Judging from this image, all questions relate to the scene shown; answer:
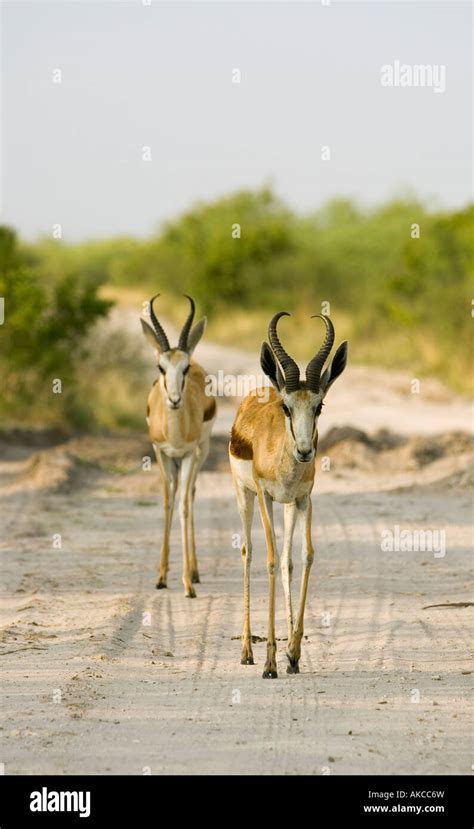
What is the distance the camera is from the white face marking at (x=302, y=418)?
7.84 meters

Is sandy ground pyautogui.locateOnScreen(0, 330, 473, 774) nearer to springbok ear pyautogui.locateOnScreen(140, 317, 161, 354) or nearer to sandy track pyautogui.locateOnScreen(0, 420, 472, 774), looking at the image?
sandy track pyautogui.locateOnScreen(0, 420, 472, 774)

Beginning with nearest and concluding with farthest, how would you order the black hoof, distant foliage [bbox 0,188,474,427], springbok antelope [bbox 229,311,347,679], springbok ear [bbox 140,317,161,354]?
springbok antelope [bbox 229,311,347,679]
the black hoof
springbok ear [bbox 140,317,161,354]
distant foliage [bbox 0,188,474,427]

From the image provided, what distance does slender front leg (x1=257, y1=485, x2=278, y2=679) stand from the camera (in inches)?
325

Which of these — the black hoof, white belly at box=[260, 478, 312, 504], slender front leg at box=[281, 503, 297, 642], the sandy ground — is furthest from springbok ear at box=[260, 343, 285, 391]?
the sandy ground

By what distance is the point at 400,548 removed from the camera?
12.7 meters

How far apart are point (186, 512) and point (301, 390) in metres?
3.76

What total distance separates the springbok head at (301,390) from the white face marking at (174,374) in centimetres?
314

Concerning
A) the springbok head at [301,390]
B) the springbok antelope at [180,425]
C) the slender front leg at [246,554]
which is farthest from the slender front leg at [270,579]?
the springbok antelope at [180,425]

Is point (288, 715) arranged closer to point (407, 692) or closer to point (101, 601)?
point (407, 692)

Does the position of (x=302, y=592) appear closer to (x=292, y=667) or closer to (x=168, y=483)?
(x=292, y=667)

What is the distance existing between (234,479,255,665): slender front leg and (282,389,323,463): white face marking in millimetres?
1071

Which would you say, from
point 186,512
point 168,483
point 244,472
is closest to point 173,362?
point 168,483

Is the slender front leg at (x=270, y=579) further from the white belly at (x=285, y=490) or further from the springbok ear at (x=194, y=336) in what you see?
the springbok ear at (x=194, y=336)

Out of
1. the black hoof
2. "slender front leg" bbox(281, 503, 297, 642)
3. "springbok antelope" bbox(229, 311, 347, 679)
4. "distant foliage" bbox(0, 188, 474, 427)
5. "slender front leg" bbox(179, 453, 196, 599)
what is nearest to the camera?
"springbok antelope" bbox(229, 311, 347, 679)
